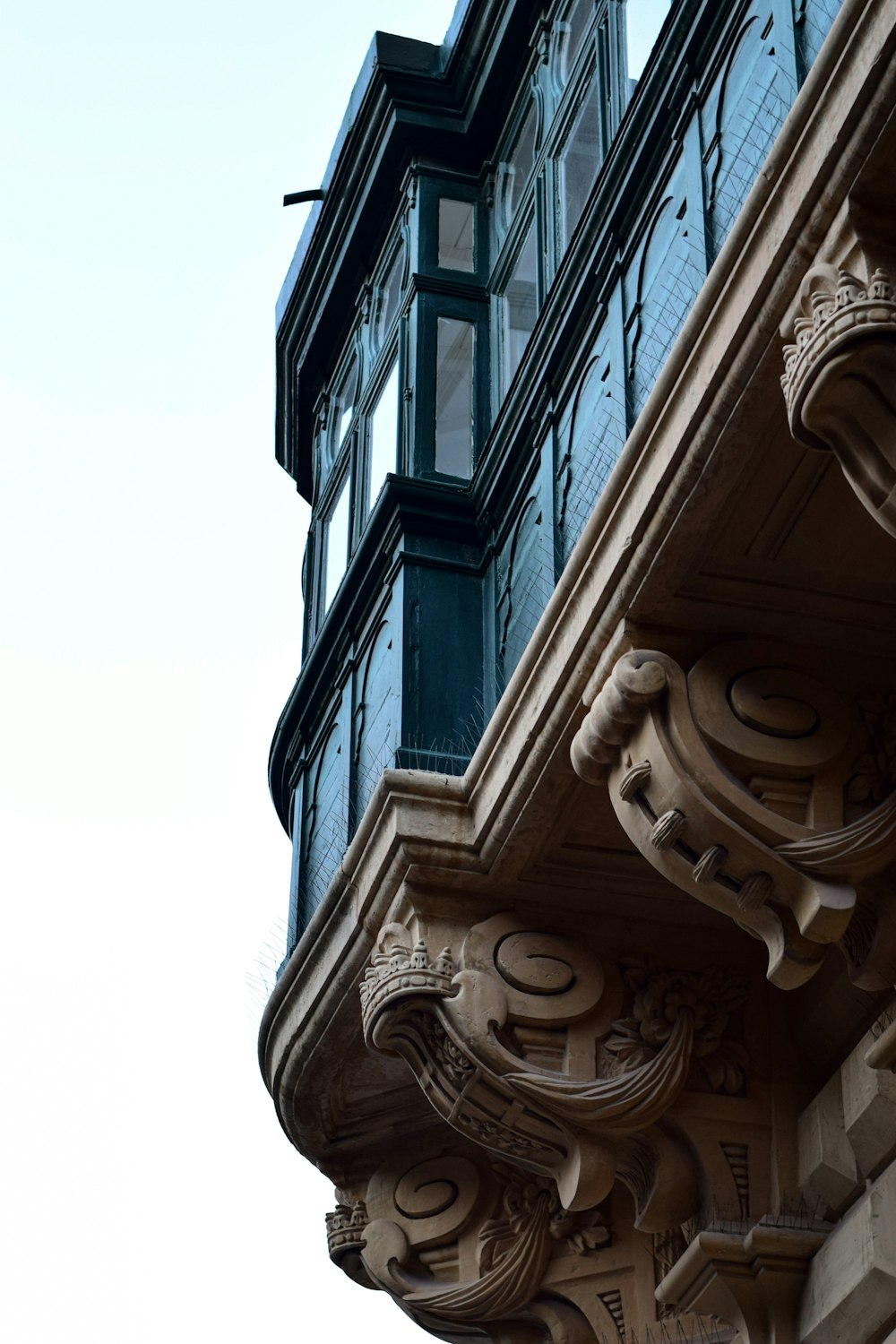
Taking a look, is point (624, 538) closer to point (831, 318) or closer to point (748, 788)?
point (748, 788)

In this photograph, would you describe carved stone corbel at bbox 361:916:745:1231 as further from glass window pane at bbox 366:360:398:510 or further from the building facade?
glass window pane at bbox 366:360:398:510

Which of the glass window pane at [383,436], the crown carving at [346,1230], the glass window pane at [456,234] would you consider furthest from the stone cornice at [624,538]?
the glass window pane at [456,234]

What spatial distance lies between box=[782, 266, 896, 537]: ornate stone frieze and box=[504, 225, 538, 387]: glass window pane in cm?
343

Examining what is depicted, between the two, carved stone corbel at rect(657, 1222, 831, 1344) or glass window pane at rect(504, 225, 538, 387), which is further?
glass window pane at rect(504, 225, 538, 387)

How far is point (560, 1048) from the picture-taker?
627cm

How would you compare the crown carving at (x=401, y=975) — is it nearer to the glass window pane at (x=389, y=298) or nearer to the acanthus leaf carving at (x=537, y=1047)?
the acanthus leaf carving at (x=537, y=1047)

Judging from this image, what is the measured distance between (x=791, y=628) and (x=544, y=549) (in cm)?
149

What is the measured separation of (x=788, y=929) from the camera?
210 inches

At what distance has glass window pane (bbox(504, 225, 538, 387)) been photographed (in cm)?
807

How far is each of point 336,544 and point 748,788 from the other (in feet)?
13.3

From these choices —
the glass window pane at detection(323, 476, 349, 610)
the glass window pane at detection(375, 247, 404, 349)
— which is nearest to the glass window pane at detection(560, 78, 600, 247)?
the glass window pane at detection(375, 247, 404, 349)

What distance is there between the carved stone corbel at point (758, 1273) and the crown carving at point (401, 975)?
1.02m

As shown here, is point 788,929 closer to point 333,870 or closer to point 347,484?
point 333,870

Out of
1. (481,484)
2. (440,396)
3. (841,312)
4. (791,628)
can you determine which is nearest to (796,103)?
(841,312)
